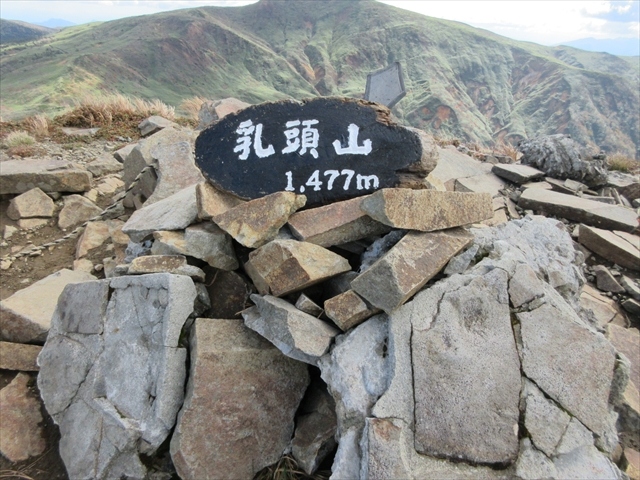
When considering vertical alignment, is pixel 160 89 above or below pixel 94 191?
below

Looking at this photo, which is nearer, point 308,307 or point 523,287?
point 523,287

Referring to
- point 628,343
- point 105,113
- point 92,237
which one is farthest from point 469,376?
point 105,113

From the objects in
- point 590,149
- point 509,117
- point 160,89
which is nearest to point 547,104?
point 509,117

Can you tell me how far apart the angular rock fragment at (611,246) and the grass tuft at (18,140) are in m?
9.39

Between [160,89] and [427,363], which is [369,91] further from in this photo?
[160,89]

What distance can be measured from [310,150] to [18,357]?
2823 mm

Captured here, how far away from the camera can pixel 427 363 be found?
6.61ft

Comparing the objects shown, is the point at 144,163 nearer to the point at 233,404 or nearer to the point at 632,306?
the point at 233,404

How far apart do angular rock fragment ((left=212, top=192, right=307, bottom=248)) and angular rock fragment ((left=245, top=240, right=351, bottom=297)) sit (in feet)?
0.46

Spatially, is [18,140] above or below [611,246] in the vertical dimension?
above

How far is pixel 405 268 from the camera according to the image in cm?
221

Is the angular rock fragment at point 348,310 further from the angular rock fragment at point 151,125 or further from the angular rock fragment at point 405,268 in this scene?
the angular rock fragment at point 151,125

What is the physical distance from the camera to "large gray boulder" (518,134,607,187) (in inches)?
242

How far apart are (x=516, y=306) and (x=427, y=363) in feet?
2.14
